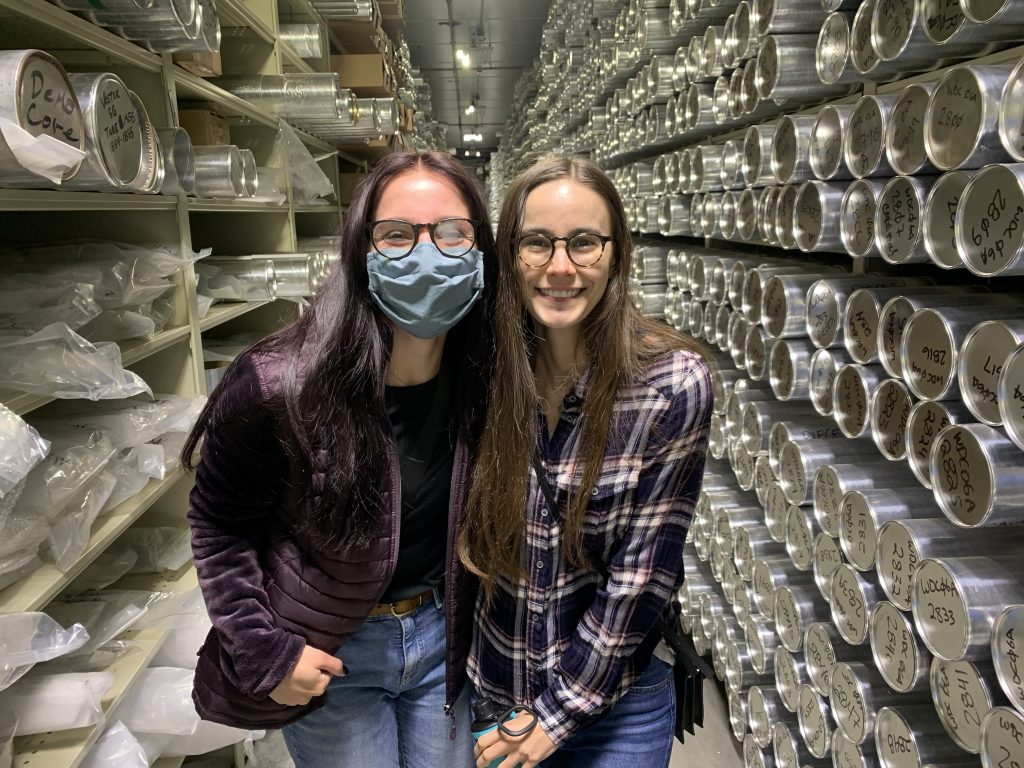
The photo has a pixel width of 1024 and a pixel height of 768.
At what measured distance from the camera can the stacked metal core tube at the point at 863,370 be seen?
1.07 meters

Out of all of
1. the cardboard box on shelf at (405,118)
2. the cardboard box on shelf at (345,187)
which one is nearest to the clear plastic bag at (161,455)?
the cardboard box on shelf at (345,187)

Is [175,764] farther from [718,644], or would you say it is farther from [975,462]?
[975,462]

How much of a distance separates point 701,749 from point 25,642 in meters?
2.10

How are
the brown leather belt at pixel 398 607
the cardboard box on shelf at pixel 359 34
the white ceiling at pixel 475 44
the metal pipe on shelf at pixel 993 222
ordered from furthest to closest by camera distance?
the white ceiling at pixel 475 44
the cardboard box on shelf at pixel 359 34
the brown leather belt at pixel 398 607
the metal pipe on shelf at pixel 993 222

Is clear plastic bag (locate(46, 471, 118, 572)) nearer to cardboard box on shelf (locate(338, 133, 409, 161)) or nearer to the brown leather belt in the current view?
the brown leather belt

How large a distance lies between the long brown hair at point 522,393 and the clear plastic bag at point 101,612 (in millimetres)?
1073

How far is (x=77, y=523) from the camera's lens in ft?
5.01

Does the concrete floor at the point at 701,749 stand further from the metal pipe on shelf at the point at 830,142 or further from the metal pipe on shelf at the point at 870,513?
the metal pipe on shelf at the point at 830,142

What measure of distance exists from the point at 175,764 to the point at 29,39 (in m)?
1.90

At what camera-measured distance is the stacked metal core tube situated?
3.51 feet

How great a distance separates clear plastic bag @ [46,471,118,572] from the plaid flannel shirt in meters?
0.94

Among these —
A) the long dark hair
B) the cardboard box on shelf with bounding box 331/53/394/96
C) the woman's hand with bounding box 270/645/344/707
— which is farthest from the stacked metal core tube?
the cardboard box on shelf with bounding box 331/53/394/96

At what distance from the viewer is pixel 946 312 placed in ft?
3.83

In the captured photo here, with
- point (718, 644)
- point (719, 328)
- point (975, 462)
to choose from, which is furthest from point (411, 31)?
point (975, 462)
